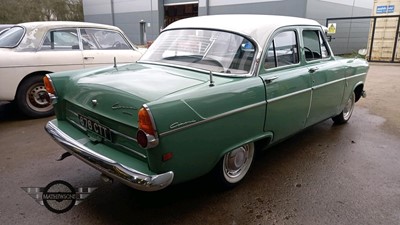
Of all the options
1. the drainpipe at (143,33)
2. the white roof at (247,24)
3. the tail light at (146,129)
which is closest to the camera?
the tail light at (146,129)

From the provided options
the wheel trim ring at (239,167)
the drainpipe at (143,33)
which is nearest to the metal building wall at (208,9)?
the drainpipe at (143,33)

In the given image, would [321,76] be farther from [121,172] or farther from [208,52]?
[121,172]

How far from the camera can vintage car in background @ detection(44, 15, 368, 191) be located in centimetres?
234

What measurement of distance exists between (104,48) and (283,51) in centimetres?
400

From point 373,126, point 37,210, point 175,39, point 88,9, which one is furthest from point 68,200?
point 88,9

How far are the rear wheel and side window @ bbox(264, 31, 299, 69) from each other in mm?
4004

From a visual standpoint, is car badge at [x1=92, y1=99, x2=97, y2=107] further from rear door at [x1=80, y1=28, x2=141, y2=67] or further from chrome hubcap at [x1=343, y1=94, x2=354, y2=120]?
chrome hubcap at [x1=343, y1=94, x2=354, y2=120]

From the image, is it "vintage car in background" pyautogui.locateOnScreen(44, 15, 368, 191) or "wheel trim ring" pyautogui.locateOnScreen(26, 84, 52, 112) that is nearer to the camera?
"vintage car in background" pyautogui.locateOnScreen(44, 15, 368, 191)

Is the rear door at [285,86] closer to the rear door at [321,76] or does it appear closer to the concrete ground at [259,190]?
the rear door at [321,76]

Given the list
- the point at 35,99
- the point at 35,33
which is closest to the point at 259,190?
the point at 35,99

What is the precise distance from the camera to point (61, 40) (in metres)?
5.77

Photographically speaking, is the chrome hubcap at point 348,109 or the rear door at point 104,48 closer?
the chrome hubcap at point 348,109

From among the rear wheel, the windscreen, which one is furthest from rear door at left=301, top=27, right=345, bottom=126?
the rear wheel

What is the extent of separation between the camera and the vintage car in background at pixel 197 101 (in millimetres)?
2336
